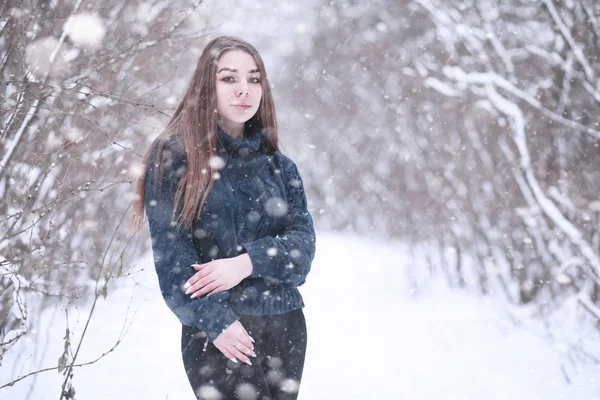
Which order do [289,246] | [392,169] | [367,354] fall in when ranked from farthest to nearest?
[392,169]
[367,354]
[289,246]

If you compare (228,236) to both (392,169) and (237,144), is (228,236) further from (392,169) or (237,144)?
(392,169)

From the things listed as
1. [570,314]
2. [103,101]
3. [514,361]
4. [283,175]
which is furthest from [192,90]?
[570,314]

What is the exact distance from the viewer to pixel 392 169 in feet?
32.4

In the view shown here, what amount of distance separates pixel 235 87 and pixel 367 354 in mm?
3699

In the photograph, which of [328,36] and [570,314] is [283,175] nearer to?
[570,314]

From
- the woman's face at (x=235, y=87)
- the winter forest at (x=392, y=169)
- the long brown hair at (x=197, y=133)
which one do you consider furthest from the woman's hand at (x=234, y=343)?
the woman's face at (x=235, y=87)

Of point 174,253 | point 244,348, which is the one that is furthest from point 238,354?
point 174,253

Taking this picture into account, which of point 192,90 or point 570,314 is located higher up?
point 192,90

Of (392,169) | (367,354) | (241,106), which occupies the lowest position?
(367,354)

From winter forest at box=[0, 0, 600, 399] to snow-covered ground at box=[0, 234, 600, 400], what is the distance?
42mm

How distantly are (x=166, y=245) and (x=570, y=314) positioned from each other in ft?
15.8

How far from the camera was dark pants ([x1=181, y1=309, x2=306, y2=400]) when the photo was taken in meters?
1.81

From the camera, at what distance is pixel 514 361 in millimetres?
4656

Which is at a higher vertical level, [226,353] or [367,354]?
[226,353]
